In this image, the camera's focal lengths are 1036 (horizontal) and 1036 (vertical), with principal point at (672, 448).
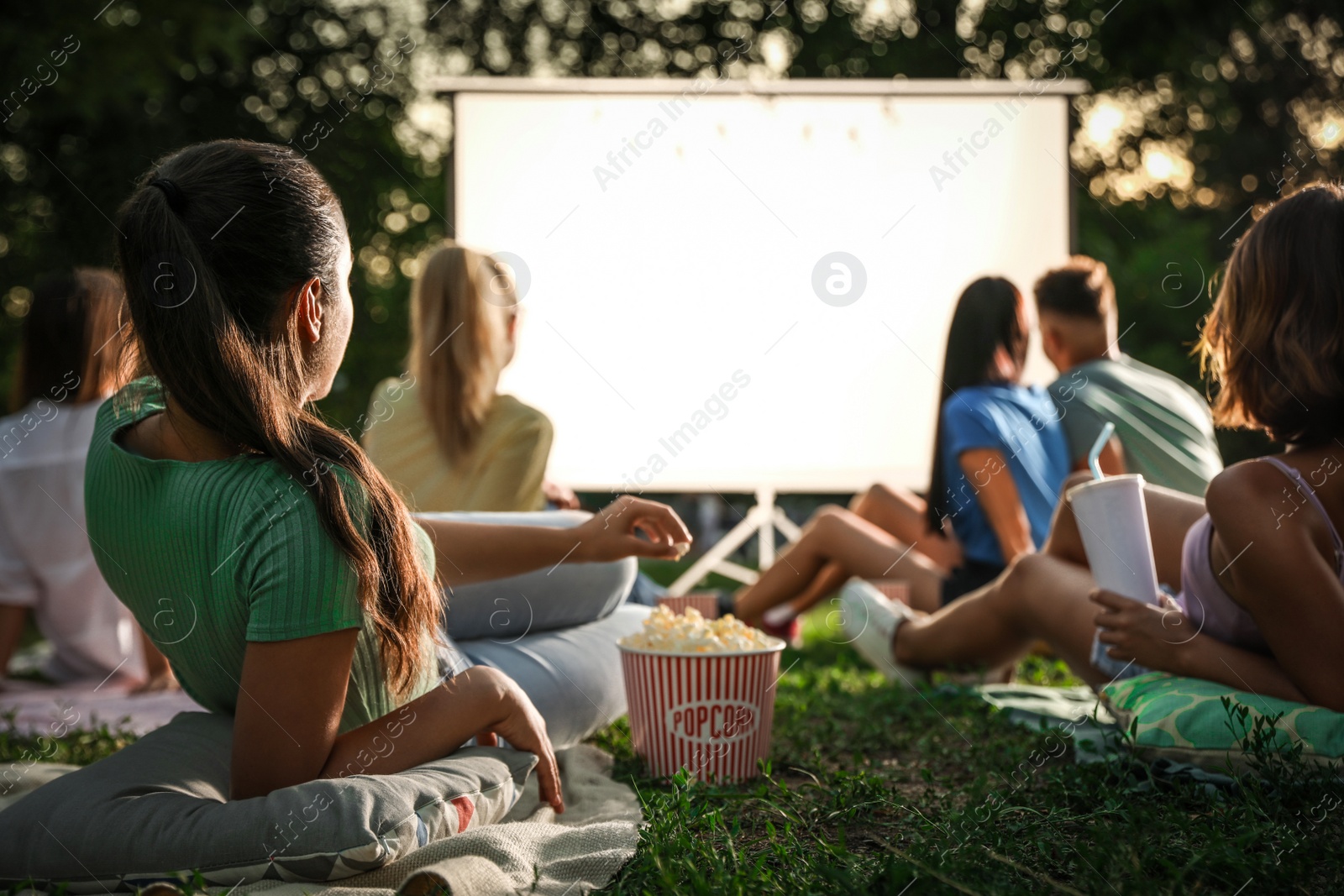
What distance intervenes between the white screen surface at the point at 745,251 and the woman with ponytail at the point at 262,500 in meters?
3.25

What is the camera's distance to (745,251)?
462 centimetres

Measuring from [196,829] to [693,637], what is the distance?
0.84 m

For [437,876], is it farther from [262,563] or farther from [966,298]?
[966,298]

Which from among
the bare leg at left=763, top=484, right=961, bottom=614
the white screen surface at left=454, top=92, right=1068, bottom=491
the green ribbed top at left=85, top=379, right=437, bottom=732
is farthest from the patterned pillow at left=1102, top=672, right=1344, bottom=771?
the white screen surface at left=454, top=92, right=1068, bottom=491

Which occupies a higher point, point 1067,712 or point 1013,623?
point 1013,623

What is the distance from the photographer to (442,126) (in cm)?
809

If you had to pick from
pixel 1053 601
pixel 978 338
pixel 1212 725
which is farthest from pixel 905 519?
pixel 1212 725

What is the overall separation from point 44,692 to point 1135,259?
757 cm

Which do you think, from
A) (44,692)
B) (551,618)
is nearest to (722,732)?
(551,618)

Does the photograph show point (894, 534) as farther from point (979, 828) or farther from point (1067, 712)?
point (979, 828)

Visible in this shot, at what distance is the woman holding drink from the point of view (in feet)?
5.18

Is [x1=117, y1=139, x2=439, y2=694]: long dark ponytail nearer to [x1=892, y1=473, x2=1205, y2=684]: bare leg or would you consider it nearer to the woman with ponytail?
the woman with ponytail

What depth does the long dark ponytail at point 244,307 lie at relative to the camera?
1229 mm

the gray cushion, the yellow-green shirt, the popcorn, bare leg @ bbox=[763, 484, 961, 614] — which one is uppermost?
the yellow-green shirt
